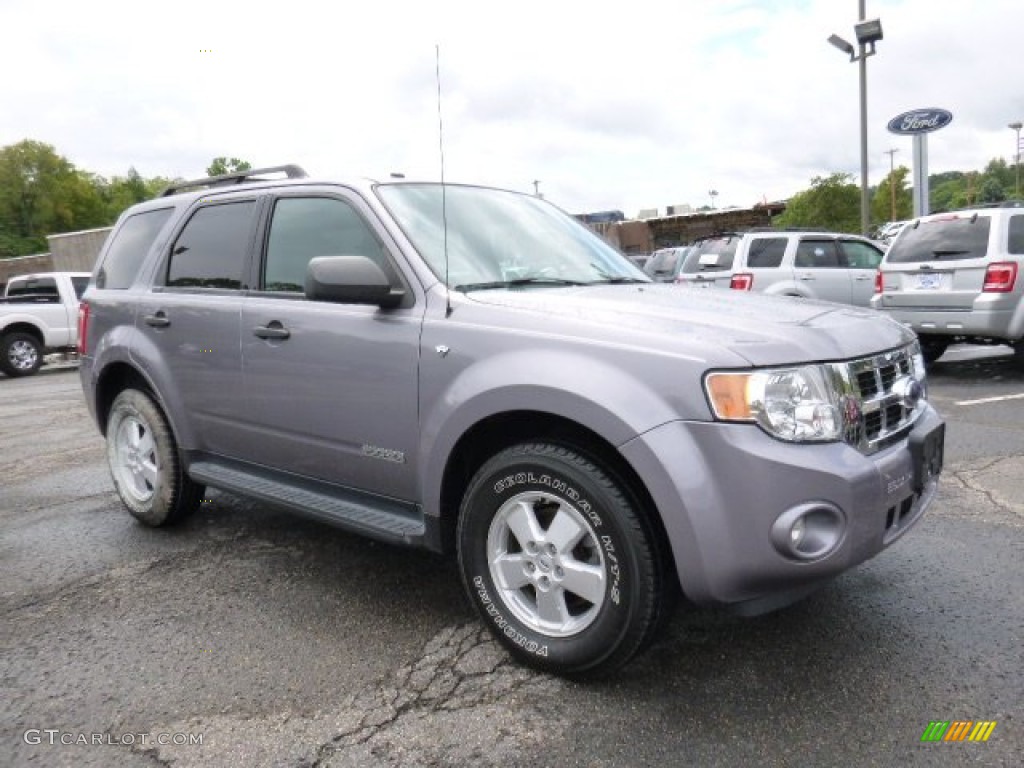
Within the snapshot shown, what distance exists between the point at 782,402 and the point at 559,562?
2.92 feet

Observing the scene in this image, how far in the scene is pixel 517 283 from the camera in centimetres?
330

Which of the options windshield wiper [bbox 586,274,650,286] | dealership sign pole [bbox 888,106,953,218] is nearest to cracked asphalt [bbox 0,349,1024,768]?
windshield wiper [bbox 586,274,650,286]

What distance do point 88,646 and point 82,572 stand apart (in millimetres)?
923

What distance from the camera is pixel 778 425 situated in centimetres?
237

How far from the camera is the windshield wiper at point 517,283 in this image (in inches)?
124

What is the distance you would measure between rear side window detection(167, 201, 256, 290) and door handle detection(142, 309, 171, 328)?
17 cm

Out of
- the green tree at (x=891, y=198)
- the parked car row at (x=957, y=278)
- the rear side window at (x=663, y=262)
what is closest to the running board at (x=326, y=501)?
the parked car row at (x=957, y=278)

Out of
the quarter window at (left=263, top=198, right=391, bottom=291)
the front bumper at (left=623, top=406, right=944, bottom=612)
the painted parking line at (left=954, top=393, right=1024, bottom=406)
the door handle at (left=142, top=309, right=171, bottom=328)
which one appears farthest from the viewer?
the painted parking line at (left=954, top=393, right=1024, bottom=406)

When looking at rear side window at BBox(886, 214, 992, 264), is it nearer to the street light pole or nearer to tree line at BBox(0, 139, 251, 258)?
the street light pole

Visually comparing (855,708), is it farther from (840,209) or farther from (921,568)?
(840,209)

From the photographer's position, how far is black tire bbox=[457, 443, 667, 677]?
249cm

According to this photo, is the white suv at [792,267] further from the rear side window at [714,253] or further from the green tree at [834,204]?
the green tree at [834,204]

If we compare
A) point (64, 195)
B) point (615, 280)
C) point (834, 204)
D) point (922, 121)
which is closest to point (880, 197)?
point (834, 204)

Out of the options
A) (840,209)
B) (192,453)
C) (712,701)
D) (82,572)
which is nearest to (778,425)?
(712,701)
